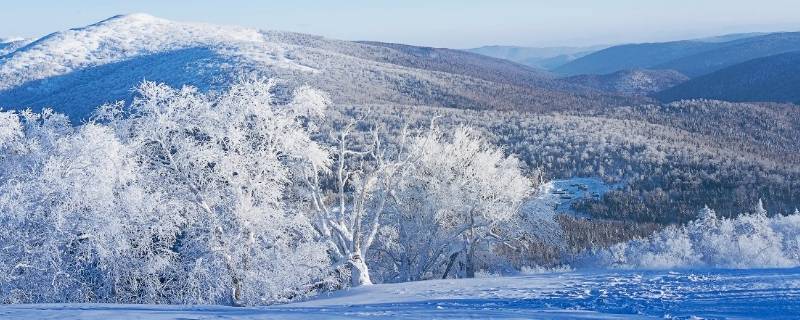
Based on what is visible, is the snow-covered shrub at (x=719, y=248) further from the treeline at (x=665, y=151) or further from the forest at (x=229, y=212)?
the treeline at (x=665, y=151)

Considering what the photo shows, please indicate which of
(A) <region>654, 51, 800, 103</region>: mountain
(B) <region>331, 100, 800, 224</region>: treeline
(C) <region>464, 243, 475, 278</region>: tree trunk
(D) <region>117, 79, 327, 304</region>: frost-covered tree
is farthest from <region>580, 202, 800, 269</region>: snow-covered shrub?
(A) <region>654, 51, 800, 103</region>: mountain

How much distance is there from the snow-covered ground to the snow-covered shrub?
6024mm

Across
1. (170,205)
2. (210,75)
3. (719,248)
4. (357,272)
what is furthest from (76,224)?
(210,75)

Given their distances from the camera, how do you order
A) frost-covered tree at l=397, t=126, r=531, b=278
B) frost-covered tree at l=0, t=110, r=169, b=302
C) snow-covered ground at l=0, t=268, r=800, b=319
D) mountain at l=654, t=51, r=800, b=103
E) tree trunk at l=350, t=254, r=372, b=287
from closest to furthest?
snow-covered ground at l=0, t=268, r=800, b=319, frost-covered tree at l=0, t=110, r=169, b=302, tree trunk at l=350, t=254, r=372, b=287, frost-covered tree at l=397, t=126, r=531, b=278, mountain at l=654, t=51, r=800, b=103

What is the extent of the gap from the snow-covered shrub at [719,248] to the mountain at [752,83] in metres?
120

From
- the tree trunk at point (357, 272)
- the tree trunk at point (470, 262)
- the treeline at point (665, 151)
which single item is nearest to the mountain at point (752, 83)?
the treeline at point (665, 151)

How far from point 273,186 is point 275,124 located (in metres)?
1.66

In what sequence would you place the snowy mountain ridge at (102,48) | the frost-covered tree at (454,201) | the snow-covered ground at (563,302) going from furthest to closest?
the snowy mountain ridge at (102,48)
the frost-covered tree at (454,201)
the snow-covered ground at (563,302)

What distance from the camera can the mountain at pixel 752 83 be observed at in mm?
137750

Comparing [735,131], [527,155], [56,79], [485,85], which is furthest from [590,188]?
[56,79]

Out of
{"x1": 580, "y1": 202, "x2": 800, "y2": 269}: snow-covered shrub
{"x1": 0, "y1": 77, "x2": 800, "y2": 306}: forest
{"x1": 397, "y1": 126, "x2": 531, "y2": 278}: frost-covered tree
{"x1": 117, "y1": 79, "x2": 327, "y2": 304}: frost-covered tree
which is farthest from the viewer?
{"x1": 397, "y1": 126, "x2": 531, "y2": 278}: frost-covered tree

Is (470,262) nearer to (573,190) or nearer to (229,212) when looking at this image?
(229,212)

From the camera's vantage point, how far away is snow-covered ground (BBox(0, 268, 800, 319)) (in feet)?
29.4

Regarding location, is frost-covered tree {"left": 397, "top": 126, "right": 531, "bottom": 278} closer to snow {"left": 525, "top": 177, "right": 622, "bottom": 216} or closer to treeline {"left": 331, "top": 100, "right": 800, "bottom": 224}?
snow {"left": 525, "top": 177, "right": 622, "bottom": 216}
